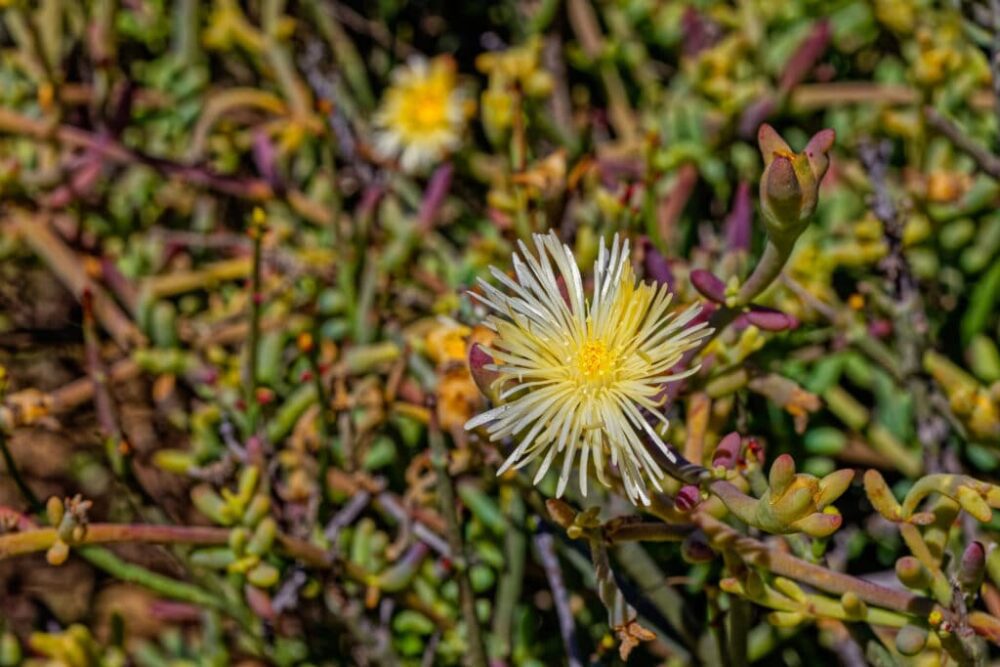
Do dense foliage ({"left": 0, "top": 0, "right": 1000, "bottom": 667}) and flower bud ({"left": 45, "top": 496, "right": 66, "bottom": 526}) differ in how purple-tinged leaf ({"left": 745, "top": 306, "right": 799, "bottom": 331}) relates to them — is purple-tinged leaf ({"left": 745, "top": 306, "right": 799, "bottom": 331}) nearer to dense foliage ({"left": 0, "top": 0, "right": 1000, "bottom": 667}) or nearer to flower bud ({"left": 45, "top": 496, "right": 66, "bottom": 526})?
dense foliage ({"left": 0, "top": 0, "right": 1000, "bottom": 667})

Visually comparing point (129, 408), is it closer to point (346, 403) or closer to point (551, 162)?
point (346, 403)

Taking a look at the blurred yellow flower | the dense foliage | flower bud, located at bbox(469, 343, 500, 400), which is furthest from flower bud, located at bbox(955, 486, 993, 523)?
the blurred yellow flower

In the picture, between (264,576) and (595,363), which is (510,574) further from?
(595,363)

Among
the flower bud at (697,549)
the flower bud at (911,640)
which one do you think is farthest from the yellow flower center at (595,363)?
the flower bud at (911,640)

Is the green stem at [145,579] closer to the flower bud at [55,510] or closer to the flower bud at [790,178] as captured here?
the flower bud at [55,510]

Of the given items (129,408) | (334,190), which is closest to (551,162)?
(334,190)
